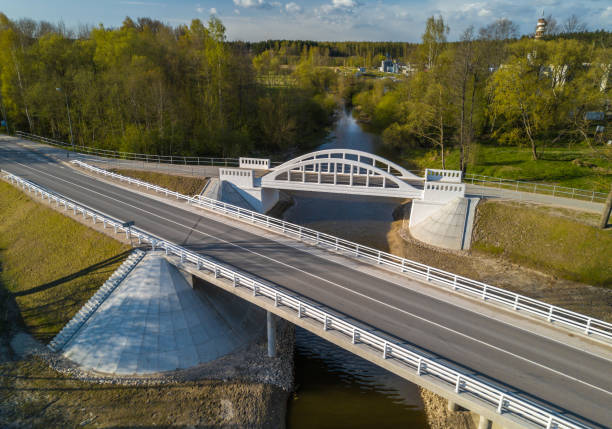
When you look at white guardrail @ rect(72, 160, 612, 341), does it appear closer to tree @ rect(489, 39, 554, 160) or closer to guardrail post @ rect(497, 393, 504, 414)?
guardrail post @ rect(497, 393, 504, 414)

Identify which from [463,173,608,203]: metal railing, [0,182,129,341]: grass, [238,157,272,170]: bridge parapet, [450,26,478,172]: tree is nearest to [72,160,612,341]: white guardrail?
[238,157,272,170]: bridge parapet

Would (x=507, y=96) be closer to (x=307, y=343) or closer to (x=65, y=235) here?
(x=307, y=343)

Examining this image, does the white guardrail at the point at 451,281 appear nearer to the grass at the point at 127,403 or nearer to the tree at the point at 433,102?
the grass at the point at 127,403

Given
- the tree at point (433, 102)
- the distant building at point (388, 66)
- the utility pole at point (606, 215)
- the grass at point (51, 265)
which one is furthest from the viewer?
the distant building at point (388, 66)

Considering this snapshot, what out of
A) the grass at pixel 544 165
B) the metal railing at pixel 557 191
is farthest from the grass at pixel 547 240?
the grass at pixel 544 165

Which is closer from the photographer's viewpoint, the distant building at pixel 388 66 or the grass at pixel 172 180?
the grass at pixel 172 180

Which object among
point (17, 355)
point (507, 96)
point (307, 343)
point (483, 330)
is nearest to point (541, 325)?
point (483, 330)

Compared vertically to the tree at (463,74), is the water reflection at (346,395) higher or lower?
lower
